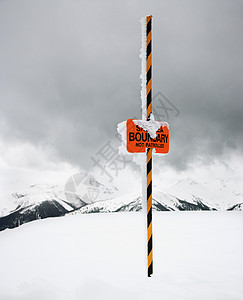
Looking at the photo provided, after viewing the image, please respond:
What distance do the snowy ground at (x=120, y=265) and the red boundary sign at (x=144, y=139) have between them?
1406mm

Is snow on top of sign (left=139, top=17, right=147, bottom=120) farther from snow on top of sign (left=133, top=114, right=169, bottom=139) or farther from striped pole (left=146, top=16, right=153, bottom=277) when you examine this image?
snow on top of sign (left=133, top=114, right=169, bottom=139)

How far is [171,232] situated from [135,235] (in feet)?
4.66

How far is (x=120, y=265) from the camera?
4.89 meters

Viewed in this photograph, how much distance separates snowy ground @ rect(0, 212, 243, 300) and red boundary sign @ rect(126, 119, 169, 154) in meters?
1.41

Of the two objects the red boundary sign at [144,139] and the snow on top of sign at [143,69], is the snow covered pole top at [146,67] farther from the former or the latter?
the red boundary sign at [144,139]

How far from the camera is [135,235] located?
24.7ft

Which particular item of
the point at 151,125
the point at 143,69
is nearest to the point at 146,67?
the point at 143,69

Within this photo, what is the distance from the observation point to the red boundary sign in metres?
4.21

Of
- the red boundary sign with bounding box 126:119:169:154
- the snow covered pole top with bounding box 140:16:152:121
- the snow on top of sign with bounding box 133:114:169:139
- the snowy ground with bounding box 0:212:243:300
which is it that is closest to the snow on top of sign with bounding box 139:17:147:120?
the snow covered pole top with bounding box 140:16:152:121

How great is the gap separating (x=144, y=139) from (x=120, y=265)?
2820 mm

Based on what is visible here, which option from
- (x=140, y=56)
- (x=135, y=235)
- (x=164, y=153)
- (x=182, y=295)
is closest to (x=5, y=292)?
(x=182, y=295)

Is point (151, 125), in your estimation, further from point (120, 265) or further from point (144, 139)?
point (120, 265)

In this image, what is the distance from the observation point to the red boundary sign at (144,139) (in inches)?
166

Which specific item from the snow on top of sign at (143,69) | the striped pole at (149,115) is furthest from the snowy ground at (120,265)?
the snow on top of sign at (143,69)
